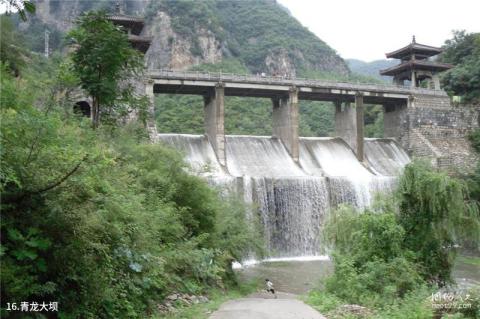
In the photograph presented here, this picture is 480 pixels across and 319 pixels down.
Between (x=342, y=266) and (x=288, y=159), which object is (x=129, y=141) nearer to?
(x=342, y=266)

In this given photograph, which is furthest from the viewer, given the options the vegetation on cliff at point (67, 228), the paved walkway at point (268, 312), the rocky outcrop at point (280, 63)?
the rocky outcrop at point (280, 63)

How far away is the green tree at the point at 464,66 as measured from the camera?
114 feet

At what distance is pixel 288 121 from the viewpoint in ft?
93.1

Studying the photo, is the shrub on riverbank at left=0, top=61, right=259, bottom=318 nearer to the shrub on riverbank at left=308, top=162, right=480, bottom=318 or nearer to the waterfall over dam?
the shrub on riverbank at left=308, top=162, right=480, bottom=318

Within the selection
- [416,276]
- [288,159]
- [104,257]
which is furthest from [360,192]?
[104,257]

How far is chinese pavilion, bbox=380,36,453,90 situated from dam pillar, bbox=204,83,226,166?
53.5 feet

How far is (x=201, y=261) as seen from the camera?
1123 centimetres

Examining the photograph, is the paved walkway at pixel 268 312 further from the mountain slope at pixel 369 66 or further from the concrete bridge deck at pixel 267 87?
the mountain slope at pixel 369 66

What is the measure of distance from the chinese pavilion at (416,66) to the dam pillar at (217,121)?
16310 millimetres

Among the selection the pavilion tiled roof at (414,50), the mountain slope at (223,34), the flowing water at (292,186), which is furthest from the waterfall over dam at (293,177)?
the mountain slope at (223,34)

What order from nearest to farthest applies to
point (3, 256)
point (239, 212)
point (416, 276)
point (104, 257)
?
point (3, 256) → point (104, 257) → point (416, 276) → point (239, 212)

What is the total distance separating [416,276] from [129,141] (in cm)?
842

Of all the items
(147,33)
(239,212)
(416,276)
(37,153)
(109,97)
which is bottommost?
(416,276)

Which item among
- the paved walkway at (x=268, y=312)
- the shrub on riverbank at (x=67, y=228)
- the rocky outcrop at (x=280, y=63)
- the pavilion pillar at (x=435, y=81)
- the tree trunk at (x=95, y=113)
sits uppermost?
the rocky outcrop at (x=280, y=63)
